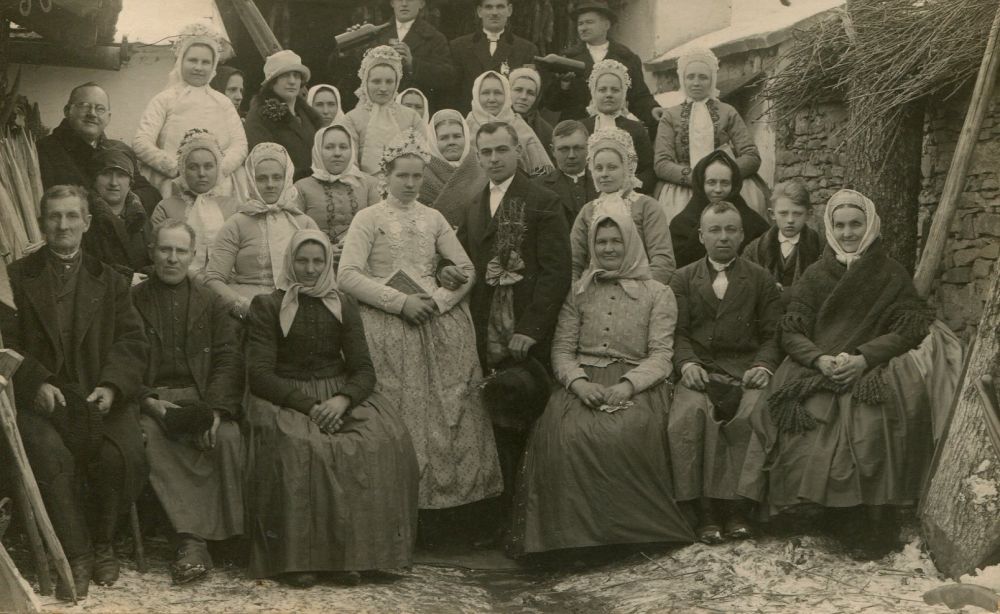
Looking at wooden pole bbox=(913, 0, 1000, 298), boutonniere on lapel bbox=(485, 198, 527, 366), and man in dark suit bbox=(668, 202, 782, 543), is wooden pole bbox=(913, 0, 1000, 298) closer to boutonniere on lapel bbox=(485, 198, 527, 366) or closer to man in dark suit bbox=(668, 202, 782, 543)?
man in dark suit bbox=(668, 202, 782, 543)

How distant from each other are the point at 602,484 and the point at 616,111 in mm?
3016

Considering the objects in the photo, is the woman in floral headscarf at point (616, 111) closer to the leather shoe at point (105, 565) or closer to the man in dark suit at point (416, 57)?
the man in dark suit at point (416, 57)

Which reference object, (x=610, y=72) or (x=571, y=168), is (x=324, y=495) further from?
(x=610, y=72)

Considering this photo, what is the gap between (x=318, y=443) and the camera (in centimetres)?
629

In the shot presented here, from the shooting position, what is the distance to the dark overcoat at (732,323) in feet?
23.1

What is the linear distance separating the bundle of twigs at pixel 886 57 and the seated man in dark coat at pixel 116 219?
415 centimetres

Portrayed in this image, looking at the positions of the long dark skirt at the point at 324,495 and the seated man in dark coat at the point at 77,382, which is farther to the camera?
the long dark skirt at the point at 324,495

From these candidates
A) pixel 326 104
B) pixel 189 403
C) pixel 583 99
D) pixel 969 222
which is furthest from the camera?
pixel 583 99

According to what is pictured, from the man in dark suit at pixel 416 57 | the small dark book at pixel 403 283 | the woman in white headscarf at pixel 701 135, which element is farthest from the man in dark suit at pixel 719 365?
the man in dark suit at pixel 416 57

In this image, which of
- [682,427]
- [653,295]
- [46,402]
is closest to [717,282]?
[653,295]

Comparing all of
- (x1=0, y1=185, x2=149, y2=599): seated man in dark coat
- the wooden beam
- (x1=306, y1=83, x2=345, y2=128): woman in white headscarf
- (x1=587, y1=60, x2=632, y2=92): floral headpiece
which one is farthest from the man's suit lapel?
the wooden beam

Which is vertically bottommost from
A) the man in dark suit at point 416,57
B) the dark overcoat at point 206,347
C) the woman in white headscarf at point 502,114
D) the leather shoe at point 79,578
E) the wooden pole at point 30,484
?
the leather shoe at point 79,578

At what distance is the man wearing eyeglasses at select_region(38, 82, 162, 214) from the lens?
26.2ft

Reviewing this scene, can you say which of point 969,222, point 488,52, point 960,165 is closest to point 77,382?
point 960,165
